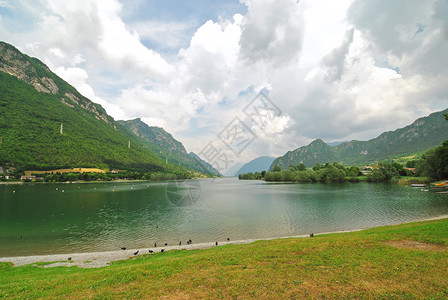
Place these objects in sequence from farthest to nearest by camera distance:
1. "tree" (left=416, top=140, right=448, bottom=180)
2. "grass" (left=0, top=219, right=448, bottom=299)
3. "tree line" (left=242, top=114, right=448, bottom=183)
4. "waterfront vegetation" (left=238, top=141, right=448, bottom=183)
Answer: "waterfront vegetation" (left=238, top=141, right=448, bottom=183) → "tree line" (left=242, top=114, right=448, bottom=183) → "tree" (left=416, top=140, right=448, bottom=180) → "grass" (left=0, top=219, right=448, bottom=299)

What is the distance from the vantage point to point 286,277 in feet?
33.3

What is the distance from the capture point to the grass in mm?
8703

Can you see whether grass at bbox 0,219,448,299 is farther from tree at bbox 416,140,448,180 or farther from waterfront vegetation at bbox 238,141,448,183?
tree at bbox 416,140,448,180

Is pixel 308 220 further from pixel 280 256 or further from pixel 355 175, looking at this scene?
pixel 355 175

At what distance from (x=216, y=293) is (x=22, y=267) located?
20809 mm

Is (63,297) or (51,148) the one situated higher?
(51,148)

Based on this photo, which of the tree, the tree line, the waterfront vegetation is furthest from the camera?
the waterfront vegetation

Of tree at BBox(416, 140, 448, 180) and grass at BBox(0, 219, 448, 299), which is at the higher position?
tree at BBox(416, 140, 448, 180)

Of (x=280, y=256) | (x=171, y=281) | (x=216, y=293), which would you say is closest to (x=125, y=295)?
(x=171, y=281)

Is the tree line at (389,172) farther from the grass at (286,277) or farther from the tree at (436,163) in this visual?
the grass at (286,277)

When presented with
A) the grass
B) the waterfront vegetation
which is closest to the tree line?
the waterfront vegetation

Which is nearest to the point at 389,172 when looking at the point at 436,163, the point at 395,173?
the point at 395,173

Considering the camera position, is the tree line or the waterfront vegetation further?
the waterfront vegetation

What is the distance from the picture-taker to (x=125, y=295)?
9328mm
